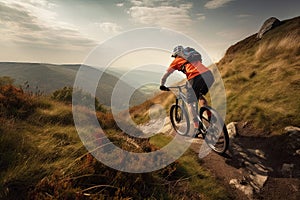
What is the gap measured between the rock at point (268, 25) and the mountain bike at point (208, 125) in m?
20.4

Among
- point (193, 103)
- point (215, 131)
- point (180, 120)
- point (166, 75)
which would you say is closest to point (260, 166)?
point (215, 131)

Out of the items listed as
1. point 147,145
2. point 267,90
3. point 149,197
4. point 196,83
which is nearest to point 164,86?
point 196,83

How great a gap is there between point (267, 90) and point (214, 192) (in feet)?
22.9

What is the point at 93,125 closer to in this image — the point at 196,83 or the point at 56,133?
the point at 56,133

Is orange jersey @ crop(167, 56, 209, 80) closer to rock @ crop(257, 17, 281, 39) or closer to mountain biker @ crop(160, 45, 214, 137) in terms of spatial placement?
mountain biker @ crop(160, 45, 214, 137)

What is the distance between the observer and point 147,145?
658 cm

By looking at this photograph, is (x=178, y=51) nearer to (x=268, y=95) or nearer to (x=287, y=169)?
(x=287, y=169)

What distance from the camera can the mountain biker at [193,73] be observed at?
693cm

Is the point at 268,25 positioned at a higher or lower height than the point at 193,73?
higher

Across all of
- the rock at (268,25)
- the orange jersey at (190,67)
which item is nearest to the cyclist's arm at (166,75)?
the orange jersey at (190,67)

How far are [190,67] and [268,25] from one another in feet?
74.8

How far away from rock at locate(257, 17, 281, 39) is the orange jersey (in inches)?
833

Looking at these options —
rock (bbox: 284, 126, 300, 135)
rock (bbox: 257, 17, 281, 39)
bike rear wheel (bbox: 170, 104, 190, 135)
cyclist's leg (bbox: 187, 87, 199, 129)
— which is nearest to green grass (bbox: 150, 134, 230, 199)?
cyclist's leg (bbox: 187, 87, 199, 129)

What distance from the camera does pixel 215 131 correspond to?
21.1 feet
